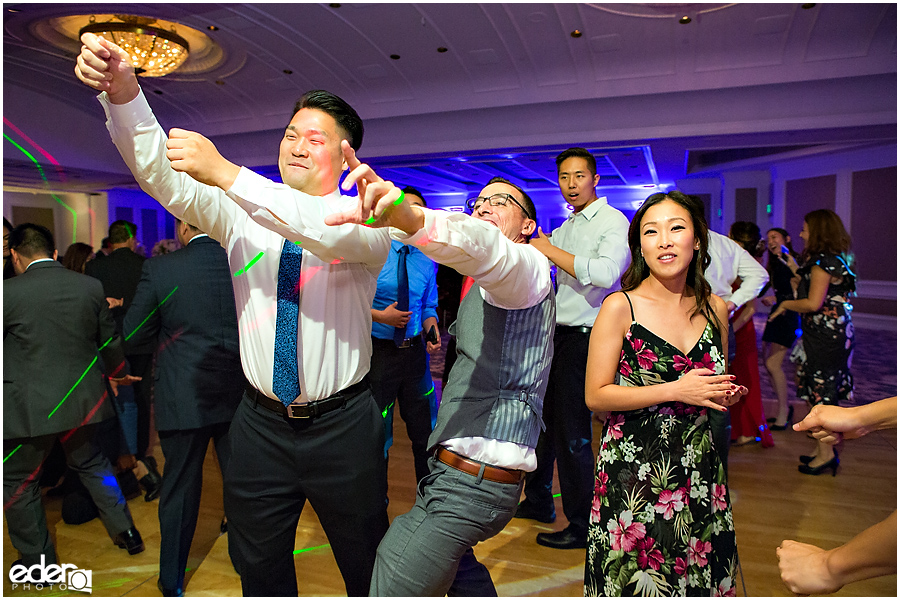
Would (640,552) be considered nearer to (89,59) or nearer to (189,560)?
(89,59)

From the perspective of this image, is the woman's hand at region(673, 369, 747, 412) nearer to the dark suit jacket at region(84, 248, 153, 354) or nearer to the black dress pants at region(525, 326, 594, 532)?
the black dress pants at region(525, 326, 594, 532)

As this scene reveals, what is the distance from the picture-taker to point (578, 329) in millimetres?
2535

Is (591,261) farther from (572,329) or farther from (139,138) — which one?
(139,138)

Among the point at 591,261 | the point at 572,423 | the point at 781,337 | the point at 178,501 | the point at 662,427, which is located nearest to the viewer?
the point at 662,427

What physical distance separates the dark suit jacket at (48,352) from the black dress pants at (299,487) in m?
1.39

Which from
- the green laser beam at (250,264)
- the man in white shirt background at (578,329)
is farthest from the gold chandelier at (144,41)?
the green laser beam at (250,264)

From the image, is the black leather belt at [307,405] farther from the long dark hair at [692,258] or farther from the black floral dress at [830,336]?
the black floral dress at [830,336]

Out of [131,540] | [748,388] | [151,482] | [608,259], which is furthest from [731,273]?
[151,482]

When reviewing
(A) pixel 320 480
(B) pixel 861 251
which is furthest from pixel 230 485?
(B) pixel 861 251

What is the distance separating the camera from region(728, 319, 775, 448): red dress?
385cm

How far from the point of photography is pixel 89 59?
3.68ft

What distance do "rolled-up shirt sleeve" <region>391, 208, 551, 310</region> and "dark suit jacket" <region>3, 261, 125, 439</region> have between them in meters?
2.06

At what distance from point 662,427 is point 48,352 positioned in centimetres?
246

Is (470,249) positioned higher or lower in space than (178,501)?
higher
